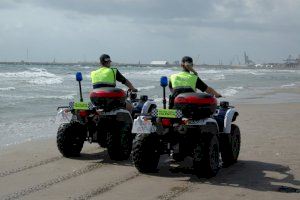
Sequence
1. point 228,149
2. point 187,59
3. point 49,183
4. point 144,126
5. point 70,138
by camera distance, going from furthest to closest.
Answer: point 70,138, point 228,149, point 187,59, point 144,126, point 49,183

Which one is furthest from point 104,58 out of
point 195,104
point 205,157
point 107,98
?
point 205,157

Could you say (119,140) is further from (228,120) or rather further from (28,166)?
(228,120)

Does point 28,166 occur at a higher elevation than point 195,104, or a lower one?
lower

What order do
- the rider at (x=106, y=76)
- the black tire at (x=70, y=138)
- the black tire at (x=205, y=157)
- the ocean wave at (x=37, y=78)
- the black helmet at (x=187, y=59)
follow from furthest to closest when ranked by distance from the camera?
the ocean wave at (x=37, y=78) → the rider at (x=106, y=76) → the black tire at (x=70, y=138) → the black helmet at (x=187, y=59) → the black tire at (x=205, y=157)

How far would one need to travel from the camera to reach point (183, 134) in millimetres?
7457

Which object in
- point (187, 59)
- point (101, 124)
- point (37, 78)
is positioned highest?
point (187, 59)

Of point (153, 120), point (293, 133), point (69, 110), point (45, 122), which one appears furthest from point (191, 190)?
point (45, 122)

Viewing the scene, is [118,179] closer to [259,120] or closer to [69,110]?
[69,110]

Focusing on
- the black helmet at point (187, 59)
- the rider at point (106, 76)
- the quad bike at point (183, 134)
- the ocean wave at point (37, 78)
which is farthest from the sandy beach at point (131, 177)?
the ocean wave at point (37, 78)

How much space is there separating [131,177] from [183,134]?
3.36ft

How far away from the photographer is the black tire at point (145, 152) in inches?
299

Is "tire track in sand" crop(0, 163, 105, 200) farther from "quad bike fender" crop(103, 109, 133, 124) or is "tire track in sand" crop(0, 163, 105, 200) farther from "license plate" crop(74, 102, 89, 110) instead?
"license plate" crop(74, 102, 89, 110)

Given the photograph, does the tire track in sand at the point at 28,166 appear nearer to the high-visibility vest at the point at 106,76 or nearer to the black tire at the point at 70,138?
the black tire at the point at 70,138

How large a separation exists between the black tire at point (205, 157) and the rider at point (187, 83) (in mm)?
843
